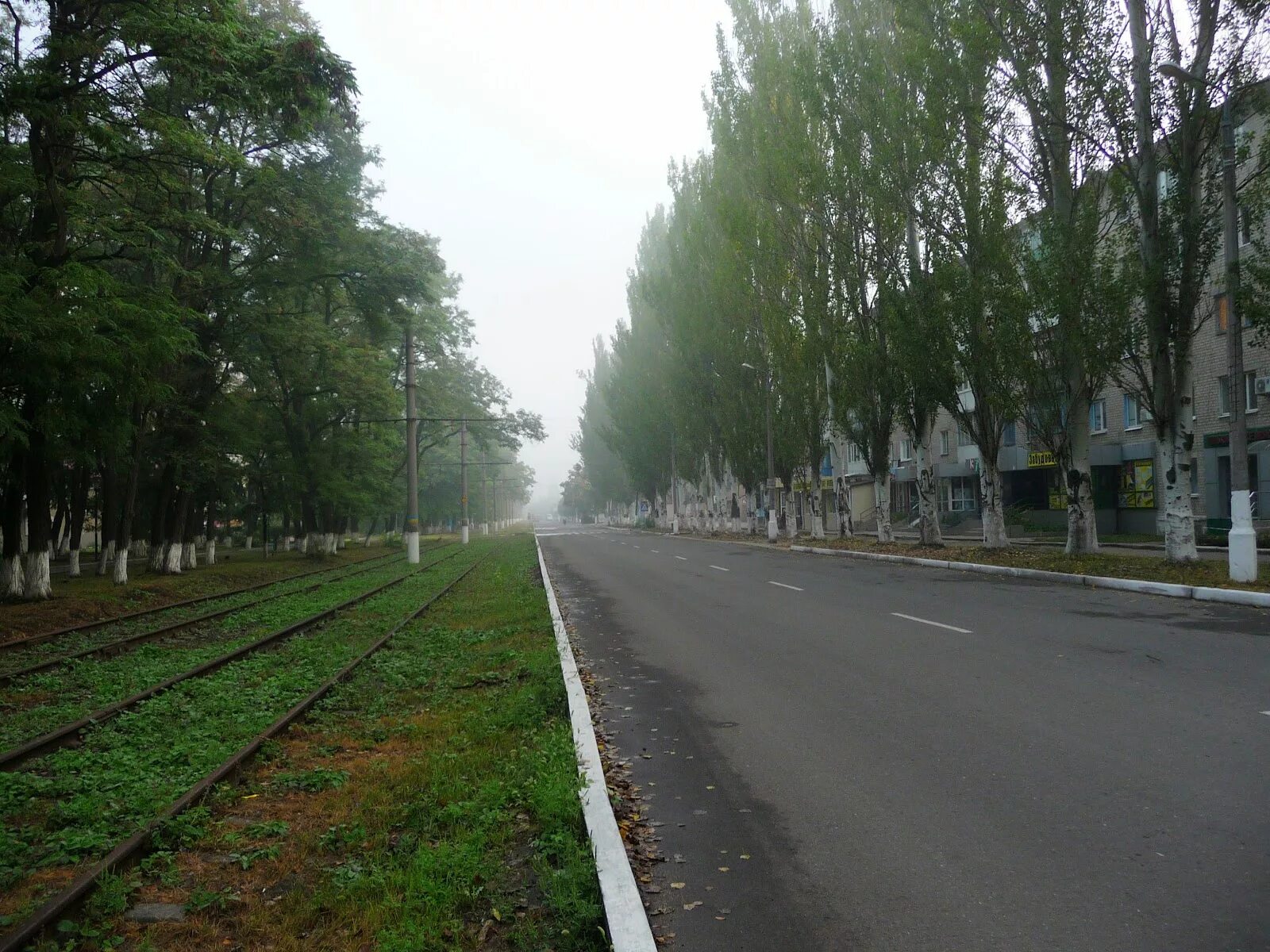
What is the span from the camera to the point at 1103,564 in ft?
60.8

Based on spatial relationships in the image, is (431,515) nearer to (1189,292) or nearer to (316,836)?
(1189,292)

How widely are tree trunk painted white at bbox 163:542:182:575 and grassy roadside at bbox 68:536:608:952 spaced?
24.0m

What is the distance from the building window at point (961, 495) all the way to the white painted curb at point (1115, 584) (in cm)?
2614

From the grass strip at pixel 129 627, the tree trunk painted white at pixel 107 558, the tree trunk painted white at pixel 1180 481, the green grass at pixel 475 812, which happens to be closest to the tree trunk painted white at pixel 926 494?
the tree trunk painted white at pixel 1180 481

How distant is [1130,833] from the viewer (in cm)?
445

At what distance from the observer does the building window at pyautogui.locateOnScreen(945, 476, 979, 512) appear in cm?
4959

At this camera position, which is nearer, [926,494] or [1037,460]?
[926,494]

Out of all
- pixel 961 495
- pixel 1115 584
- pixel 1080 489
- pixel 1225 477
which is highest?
pixel 1225 477

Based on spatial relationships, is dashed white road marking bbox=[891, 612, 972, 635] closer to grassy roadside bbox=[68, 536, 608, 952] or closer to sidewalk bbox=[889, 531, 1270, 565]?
grassy roadside bbox=[68, 536, 608, 952]

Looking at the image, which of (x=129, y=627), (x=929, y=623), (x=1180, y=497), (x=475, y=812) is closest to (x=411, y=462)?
(x=129, y=627)

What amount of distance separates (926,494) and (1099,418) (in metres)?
15.2

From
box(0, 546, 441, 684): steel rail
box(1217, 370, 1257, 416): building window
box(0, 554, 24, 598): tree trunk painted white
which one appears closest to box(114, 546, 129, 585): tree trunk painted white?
box(0, 546, 441, 684): steel rail

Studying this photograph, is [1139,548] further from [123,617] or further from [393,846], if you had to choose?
[393,846]

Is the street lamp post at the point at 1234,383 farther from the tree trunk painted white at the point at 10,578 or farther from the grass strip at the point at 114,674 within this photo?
the tree trunk painted white at the point at 10,578
